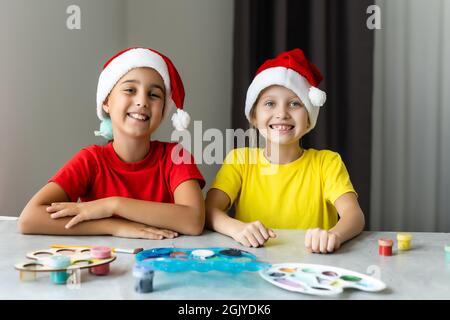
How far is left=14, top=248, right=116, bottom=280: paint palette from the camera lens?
88 cm

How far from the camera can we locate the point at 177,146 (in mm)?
1608

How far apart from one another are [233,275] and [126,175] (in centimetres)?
70

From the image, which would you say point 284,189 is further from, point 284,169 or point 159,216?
point 159,216

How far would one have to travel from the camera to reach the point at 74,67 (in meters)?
2.12

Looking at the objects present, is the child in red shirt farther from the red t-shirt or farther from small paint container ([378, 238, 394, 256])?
small paint container ([378, 238, 394, 256])

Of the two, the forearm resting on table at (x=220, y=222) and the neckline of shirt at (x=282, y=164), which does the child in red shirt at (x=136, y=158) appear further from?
the neckline of shirt at (x=282, y=164)

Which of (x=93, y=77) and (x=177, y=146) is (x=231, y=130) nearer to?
(x=93, y=77)

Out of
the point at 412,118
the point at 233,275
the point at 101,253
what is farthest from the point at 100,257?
the point at 412,118

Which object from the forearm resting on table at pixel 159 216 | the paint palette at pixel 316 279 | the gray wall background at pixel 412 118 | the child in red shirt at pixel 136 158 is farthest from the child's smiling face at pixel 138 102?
the gray wall background at pixel 412 118

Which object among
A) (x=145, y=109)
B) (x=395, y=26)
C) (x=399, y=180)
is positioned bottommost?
(x=399, y=180)

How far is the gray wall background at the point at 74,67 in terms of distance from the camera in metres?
1.75

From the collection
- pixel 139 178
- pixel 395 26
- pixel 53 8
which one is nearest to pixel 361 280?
pixel 139 178

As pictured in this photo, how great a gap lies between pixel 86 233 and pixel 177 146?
0.43 meters

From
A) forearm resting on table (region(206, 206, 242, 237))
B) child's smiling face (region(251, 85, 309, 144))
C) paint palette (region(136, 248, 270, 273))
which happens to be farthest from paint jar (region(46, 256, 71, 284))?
child's smiling face (region(251, 85, 309, 144))
